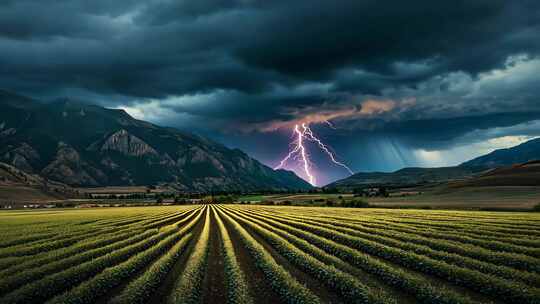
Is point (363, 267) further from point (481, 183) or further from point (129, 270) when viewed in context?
point (481, 183)

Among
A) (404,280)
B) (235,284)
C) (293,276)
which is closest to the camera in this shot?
(404,280)

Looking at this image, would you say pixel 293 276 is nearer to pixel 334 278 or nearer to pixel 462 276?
pixel 334 278

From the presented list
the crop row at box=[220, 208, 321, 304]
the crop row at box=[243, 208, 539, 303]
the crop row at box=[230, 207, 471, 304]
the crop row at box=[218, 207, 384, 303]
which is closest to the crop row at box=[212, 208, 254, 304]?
the crop row at box=[220, 208, 321, 304]

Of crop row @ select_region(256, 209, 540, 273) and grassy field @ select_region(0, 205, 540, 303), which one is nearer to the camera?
grassy field @ select_region(0, 205, 540, 303)

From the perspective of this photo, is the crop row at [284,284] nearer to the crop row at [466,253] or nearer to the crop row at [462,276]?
the crop row at [462,276]

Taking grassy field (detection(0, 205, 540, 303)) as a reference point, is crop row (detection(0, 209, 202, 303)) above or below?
above

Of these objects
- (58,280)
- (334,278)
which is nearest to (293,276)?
(334,278)

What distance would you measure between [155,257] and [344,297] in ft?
60.4

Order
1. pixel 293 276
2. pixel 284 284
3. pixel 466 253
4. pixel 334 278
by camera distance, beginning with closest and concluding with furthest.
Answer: pixel 284 284
pixel 334 278
pixel 293 276
pixel 466 253

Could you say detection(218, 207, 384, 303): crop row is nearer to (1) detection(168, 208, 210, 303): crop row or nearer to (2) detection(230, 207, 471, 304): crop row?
(2) detection(230, 207, 471, 304): crop row

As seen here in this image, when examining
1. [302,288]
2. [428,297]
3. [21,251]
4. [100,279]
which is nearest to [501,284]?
[428,297]

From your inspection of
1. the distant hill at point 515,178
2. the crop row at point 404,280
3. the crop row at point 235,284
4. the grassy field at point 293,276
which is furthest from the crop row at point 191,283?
the distant hill at point 515,178

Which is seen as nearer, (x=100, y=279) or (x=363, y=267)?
(x=100, y=279)

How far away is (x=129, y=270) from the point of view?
23.2 m
